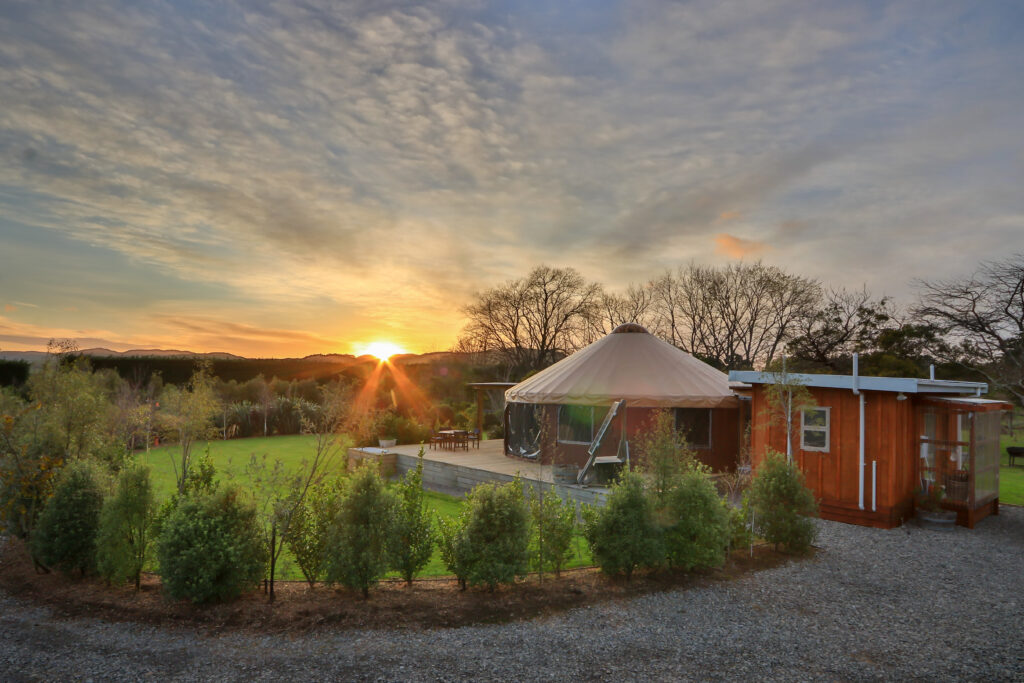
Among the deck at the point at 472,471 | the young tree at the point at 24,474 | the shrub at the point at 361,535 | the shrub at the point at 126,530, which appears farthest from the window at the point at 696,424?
the young tree at the point at 24,474

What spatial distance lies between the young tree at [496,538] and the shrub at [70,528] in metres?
3.38

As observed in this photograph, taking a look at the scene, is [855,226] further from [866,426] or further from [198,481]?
[198,481]

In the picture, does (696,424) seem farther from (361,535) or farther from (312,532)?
(312,532)

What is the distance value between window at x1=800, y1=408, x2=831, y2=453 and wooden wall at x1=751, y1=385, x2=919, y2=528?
73mm

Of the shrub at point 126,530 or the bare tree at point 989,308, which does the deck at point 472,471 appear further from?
the bare tree at point 989,308

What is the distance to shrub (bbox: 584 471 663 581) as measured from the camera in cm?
532

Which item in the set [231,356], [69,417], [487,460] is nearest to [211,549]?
[69,417]

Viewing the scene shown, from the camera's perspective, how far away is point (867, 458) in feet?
26.2

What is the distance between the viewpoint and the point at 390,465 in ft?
40.5

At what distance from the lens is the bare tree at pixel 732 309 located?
28.1 m

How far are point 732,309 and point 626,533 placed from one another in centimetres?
2655

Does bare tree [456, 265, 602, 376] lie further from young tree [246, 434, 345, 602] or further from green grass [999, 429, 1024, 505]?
young tree [246, 434, 345, 602]

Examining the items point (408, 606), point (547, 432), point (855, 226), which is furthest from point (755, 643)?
point (855, 226)

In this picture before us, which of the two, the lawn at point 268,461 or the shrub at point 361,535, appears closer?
the shrub at point 361,535
